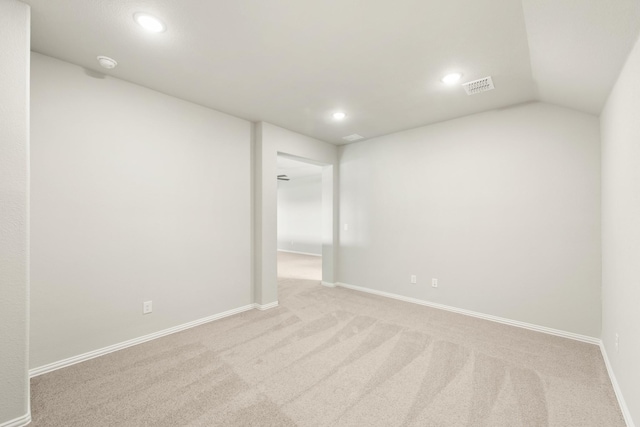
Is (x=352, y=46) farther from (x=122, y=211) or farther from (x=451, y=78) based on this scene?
(x=122, y=211)

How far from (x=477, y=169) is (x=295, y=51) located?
2.69 meters

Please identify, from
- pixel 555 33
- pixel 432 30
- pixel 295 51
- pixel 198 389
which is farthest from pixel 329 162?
pixel 198 389

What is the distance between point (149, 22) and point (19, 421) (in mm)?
2636

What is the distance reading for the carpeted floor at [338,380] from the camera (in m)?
1.75

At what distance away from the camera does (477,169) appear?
3.53 m

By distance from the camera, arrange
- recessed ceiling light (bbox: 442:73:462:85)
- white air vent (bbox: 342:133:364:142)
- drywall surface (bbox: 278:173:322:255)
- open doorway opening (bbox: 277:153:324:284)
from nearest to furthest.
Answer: recessed ceiling light (bbox: 442:73:462:85), white air vent (bbox: 342:133:364:142), open doorway opening (bbox: 277:153:324:284), drywall surface (bbox: 278:173:322:255)

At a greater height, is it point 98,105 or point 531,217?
point 98,105

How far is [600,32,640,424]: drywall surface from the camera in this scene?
1599 mm

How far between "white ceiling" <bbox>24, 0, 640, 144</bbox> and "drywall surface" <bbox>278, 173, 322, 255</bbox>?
6.02m

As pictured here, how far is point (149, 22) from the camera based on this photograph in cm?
186

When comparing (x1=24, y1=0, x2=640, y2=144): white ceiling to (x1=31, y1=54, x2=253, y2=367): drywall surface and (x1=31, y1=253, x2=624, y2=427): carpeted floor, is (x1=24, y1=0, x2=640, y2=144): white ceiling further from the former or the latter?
(x1=31, y1=253, x2=624, y2=427): carpeted floor

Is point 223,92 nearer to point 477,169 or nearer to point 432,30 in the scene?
point 432,30

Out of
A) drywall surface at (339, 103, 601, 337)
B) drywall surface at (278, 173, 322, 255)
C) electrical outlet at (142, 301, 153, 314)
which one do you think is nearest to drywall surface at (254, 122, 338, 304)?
electrical outlet at (142, 301, 153, 314)

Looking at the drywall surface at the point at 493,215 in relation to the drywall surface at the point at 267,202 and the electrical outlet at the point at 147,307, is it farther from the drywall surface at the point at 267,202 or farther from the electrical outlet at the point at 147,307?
the electrical outlet at the point at 147,307
